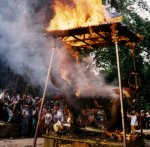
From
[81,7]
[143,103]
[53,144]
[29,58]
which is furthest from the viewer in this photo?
[143,103]

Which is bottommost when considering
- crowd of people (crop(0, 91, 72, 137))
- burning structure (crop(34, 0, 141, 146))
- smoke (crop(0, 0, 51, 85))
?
crowd of people (crop(0, 91, 72, 137))

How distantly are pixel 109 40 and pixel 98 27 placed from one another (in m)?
1.59

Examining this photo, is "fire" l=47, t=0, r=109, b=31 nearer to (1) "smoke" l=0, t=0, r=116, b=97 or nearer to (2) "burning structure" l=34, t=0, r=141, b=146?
(2) "burning structure" l=34, t=0, r=141, b=146

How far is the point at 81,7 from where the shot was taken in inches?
311

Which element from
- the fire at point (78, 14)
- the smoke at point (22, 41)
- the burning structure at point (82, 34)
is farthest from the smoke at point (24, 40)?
the fire at point (78, 14)

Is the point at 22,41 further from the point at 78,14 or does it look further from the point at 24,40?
the point at 78,14

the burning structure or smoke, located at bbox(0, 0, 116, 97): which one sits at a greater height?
smoke, located at bbox(0, 0, 116, 97)

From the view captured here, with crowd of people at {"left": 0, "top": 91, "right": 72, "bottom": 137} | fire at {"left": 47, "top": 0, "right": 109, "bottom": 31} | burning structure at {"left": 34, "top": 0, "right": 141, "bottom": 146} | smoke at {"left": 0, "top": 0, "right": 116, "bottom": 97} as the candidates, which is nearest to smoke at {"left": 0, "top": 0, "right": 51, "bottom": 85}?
smoke at {"left": 0, "top": 0, "right": 116, "bottom": 97}

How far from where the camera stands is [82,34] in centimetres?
671

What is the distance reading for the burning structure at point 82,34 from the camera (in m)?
6.20

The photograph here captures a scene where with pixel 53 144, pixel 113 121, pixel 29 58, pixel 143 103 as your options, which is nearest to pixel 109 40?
pixel 113 121

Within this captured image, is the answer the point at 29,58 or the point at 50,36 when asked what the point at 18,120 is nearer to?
the point at 29,58

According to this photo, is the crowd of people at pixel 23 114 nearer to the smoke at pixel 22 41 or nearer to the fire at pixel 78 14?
the smoke at pixel 22 41

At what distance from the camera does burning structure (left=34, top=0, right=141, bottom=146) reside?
6.20 metres
